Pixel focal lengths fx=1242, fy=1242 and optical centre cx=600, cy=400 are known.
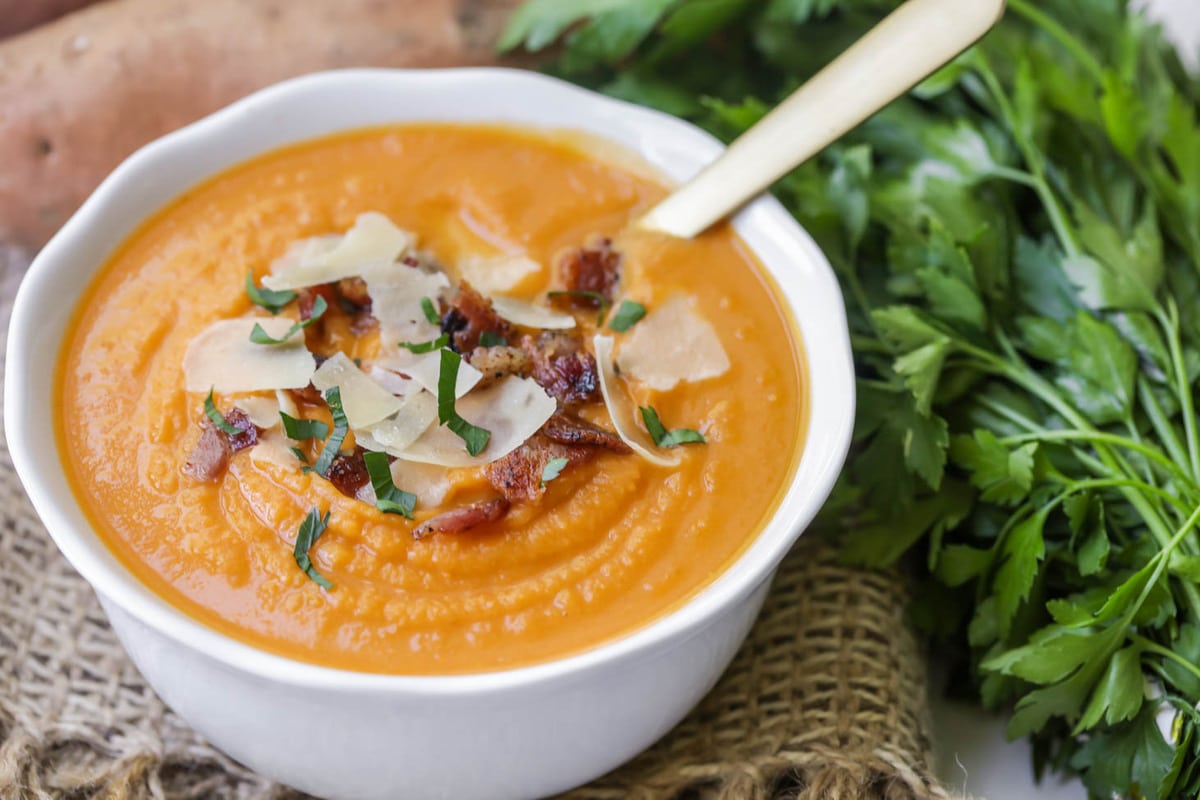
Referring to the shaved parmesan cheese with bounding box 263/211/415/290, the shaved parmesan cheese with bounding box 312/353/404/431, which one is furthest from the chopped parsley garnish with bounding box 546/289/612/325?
the shaved parmesan cheese with bounding box 312/353/404/431

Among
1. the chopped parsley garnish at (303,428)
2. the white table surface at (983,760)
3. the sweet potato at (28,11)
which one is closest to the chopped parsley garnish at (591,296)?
the chopped parsley garnish at (303,428)

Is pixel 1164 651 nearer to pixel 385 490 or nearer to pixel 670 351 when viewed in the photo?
pixel 670 351

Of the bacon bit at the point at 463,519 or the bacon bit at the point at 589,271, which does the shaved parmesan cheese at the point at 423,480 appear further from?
the bacon bit at the point at 589,271

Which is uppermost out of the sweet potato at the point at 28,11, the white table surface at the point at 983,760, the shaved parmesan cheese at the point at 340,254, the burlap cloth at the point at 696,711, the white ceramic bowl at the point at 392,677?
the sweet potato at the point at 28,11

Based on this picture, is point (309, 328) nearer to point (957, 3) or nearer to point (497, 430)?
point (497, 430)

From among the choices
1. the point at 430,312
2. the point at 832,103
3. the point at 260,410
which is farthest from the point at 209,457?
the point at 832,103
